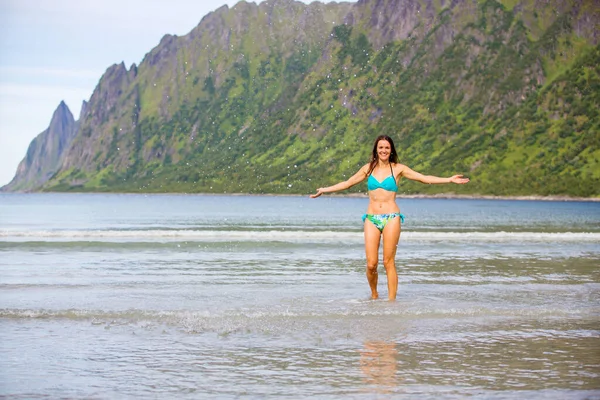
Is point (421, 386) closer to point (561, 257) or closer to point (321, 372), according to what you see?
point (321, 372)

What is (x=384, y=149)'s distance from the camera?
17.5 m

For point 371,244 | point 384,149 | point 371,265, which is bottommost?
point 371,265

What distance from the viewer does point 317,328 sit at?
14805 millimetres

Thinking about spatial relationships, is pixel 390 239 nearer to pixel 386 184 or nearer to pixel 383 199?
pixel 383 199

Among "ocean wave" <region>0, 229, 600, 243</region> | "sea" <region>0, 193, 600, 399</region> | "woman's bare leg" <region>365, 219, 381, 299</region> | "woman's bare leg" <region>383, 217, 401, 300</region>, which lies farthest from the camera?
"ocean wave" <region>0, 229, 600, 243</region>

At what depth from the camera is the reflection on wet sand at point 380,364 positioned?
10.6 m

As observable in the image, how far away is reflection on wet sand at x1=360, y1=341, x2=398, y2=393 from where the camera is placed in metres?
10.6

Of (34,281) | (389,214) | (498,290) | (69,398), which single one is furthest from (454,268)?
(69,398)

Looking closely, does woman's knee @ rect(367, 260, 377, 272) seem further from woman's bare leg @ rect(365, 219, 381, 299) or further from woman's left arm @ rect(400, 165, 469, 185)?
woman's left arm @ rect(400, 165, 469, 185)

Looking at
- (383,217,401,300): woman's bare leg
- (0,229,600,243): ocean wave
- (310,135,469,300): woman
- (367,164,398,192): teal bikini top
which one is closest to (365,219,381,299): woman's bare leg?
(310,135,469,300): woman

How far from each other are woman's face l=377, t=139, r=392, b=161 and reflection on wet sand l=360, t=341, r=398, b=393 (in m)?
5.20

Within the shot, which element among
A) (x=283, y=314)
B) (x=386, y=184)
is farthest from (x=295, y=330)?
(x=386, y=184)

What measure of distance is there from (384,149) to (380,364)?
6693mm

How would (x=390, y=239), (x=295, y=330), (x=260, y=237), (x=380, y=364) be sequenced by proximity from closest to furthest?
(x=380, y=364)
(x=295, y=330)
(x=390, y=239)
(x=260, y=237)
